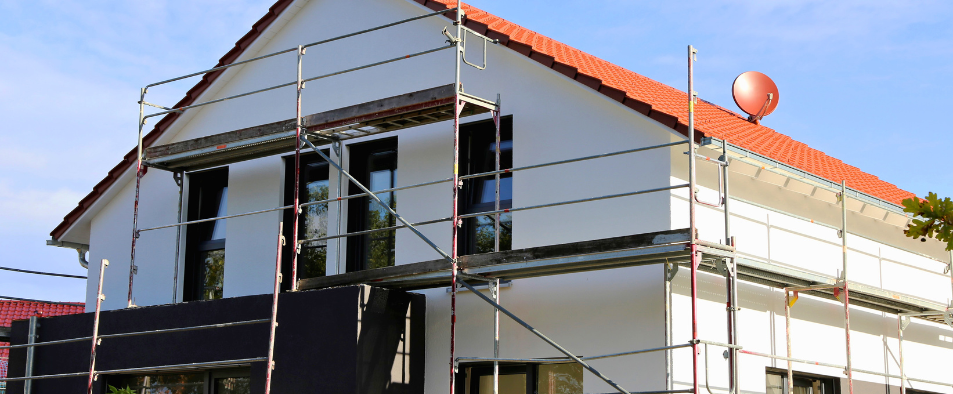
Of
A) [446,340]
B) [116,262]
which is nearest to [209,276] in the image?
[116,262]

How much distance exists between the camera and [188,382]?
35.2ft

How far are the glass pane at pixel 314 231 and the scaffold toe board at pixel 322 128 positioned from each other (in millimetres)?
574

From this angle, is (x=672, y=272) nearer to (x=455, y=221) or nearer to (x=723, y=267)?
(x=723, y=267)

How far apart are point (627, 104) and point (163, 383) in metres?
5.87

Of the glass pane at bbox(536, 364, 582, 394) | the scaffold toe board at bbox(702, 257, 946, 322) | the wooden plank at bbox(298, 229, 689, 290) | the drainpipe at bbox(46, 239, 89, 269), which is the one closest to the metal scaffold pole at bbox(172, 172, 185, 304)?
the drainpipe at bbox(46, 239, 89, 269)

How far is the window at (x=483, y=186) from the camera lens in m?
9.96

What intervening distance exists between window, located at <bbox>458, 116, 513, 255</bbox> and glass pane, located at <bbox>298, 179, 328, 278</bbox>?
6.34ft

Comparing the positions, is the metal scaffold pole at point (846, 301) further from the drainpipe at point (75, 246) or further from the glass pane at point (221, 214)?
the drainpipe at point (75, 246)

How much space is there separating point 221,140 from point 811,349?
670cm

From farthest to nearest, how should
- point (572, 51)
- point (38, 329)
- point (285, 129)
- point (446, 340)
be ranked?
1. point (572, 51)
2. point (38, 329)
3. point (285, 129)
4. point (446, 340)

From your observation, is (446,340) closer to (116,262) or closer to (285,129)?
(285,129)

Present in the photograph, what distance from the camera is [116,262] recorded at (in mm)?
12852

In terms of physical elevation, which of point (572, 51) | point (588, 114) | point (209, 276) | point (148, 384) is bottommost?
point (148, 384)

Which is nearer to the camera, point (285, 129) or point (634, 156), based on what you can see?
point (634, 156)
